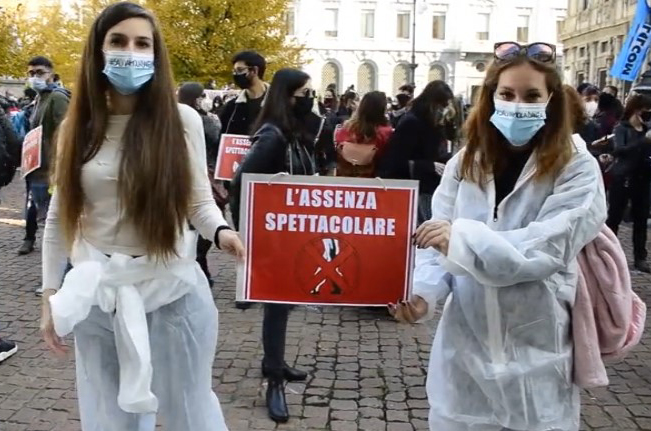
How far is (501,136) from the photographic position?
8.84 ft

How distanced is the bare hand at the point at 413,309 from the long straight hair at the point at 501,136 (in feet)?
1.52

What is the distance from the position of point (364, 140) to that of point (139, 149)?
434 cm

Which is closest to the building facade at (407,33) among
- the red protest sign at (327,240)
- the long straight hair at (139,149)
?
the red protest sign at (327,240)

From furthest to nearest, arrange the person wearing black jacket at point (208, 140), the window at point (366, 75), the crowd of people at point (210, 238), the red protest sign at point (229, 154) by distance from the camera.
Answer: the window at point (366, 75)
the person wearing black jacket at point (208, 140)
the red protest sign at point (229, 154)
the crowd of people at point (210, 238)

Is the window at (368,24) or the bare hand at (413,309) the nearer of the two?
the bare hand at (413,309)

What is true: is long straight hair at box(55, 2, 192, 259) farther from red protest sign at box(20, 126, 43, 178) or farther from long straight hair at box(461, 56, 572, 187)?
red protest sign at box(20, 126, 43, 178)

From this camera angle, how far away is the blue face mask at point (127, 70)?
2680 mm

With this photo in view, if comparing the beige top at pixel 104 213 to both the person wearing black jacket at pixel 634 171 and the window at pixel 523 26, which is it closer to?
the person wearing black jacket at pixel 634 171

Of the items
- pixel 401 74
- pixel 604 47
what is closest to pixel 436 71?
pixel 401 74

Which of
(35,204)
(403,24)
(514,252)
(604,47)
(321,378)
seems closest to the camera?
(514,252)

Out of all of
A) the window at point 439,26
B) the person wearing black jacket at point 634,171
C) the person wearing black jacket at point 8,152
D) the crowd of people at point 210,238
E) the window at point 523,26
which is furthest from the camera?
the window at point 439,26

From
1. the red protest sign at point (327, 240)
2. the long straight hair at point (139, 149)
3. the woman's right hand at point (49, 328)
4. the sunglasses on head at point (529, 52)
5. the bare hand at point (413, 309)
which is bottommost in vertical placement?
the woman's right hand at point (49, 328)

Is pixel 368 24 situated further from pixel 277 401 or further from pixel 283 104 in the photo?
pixel 277 401

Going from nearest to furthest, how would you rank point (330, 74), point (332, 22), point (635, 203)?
point (635, 203), point (332, 22), point (330, 74)
